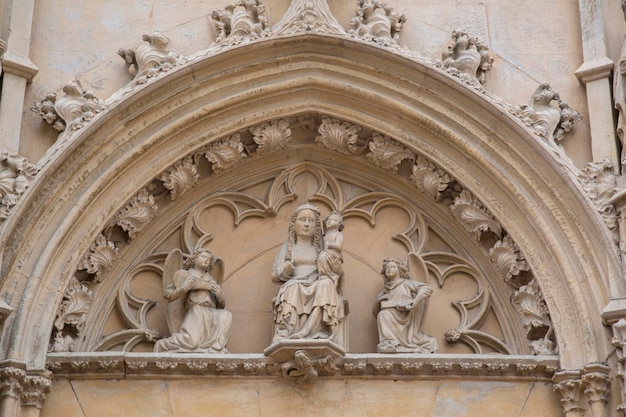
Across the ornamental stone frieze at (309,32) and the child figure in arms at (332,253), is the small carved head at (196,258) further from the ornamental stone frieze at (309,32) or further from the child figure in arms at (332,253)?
the ornamental stone frieze at (309,32)

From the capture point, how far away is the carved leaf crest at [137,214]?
12.2m

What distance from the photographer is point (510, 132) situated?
40.0ft

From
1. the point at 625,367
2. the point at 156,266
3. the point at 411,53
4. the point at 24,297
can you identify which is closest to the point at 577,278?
the point at 625,367

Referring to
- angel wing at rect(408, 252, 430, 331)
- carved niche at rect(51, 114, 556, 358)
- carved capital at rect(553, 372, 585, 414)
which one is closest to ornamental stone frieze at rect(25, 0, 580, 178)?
carved niche at rect(51, 114, 556, 358)

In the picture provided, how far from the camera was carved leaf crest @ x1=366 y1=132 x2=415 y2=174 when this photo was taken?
12641 millimetres

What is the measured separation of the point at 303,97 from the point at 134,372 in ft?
8.98

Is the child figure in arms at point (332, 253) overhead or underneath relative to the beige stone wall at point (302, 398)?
overhead

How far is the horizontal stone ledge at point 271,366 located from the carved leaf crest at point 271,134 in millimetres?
1949

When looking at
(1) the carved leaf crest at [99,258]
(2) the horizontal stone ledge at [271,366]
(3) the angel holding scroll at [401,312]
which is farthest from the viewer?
(1) the carved leaf crest at [99,258]

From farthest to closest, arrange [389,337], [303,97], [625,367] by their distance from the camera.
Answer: [303,97]
[389,337]
[625,367]

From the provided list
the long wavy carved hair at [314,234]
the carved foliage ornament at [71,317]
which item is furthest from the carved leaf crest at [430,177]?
the carved foliage ornament at [71,317]

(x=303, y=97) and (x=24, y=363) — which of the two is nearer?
(x=24, y=363)

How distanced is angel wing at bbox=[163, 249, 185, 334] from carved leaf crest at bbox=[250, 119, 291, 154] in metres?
1.13

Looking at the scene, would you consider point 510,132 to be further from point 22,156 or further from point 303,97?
point 22,156
